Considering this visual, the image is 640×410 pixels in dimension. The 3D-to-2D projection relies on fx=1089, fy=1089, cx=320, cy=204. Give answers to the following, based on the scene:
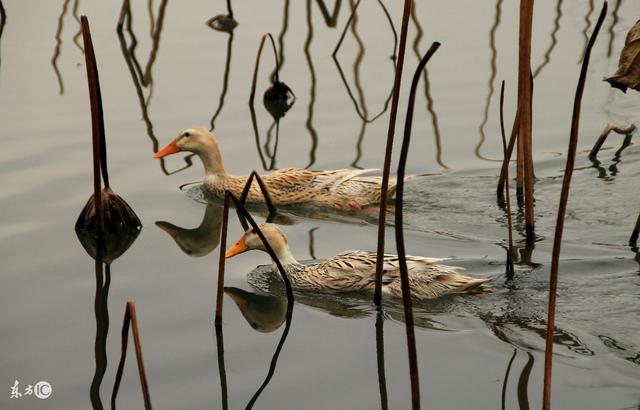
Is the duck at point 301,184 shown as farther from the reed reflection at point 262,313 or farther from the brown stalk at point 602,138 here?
the reed reflection at point 262,313

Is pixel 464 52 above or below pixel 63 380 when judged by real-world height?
above

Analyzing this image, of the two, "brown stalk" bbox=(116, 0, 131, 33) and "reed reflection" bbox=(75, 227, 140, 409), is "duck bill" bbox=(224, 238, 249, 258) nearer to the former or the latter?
"reed reflection" bbox=(75, 227, 140, 409)

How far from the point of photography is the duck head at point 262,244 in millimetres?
8672

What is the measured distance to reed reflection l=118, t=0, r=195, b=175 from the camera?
1187 centimetres

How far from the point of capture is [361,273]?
8.26 metres

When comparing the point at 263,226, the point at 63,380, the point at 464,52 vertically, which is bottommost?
the point at 63,380

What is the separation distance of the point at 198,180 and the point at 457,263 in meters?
3.54

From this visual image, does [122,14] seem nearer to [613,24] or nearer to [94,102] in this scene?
[613,24]

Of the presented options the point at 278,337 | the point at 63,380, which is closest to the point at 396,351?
the point at 278,337

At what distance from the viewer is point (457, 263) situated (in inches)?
345

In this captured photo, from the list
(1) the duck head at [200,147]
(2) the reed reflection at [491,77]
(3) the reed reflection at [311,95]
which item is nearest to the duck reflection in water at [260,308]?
(1) the duck head at [200,147]

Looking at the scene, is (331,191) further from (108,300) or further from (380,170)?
(108,300)

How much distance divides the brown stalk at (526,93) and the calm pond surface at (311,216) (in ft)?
2.74

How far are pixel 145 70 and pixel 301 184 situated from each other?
453 centimetres
